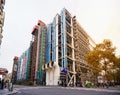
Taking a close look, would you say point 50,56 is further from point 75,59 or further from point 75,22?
point 75,22

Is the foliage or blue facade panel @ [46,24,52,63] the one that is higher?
blue facade panel @ [46,24,52,63]

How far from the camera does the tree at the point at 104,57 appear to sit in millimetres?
32312

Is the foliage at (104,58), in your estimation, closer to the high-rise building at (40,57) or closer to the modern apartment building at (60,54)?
the modern apartment building at (60,54)

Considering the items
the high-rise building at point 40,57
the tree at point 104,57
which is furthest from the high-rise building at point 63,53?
the tree at point 104,57

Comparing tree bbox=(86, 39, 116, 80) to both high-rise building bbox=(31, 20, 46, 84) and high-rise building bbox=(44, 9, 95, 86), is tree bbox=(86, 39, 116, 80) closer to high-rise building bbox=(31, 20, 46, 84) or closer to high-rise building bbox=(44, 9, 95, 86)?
high-rise building bbox=(44, 9, 95, 86)

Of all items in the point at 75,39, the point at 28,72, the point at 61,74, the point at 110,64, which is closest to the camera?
the point at 110,64

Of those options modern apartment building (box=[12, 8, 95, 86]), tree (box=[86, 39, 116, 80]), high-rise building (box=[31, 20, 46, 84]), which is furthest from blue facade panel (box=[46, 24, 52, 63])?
tree (box=[86, 39, 116, 80])

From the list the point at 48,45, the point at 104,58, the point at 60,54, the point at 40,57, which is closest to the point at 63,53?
the point at 60,54

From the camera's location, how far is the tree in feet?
106

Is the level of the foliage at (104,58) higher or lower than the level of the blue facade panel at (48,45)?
lower

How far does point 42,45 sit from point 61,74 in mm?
17416

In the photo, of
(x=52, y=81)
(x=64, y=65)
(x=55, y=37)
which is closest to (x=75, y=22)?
(x=55, y=37)

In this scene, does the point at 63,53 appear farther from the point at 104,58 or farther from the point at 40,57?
the point at 104,58

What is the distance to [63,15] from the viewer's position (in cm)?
5397
